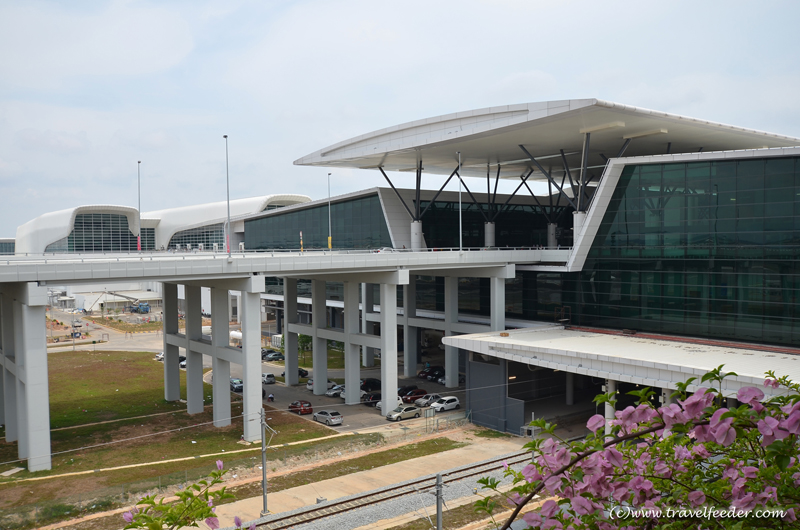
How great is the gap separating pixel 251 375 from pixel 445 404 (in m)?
13.9

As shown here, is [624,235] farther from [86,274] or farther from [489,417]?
[86,274]

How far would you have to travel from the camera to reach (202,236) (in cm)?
10775

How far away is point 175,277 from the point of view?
1212 inches

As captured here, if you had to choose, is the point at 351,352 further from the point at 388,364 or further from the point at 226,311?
the point at 226,311

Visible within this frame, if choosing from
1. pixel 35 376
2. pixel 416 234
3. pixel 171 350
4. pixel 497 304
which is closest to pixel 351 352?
pixel 497 304

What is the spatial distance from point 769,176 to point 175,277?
3159cm

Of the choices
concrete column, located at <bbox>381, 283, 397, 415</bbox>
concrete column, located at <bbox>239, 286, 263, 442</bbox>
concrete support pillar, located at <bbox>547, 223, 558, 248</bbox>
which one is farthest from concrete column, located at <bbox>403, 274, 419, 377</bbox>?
concrete column, located at <bbox>239, 286, 263, 442</bbox>

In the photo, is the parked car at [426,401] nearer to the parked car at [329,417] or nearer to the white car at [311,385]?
the parked car at [329,417]

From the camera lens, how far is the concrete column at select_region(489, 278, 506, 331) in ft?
147

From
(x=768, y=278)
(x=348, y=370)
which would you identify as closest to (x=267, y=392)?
(x=348, y=370)

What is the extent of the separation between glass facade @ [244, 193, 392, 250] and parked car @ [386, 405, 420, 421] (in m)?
19.8

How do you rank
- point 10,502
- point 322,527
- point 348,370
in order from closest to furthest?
point 322,527 < point 10,502 < point 348,370

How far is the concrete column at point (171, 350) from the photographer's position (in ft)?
144

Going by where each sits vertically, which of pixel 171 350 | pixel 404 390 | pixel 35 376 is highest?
pixel 35 376
